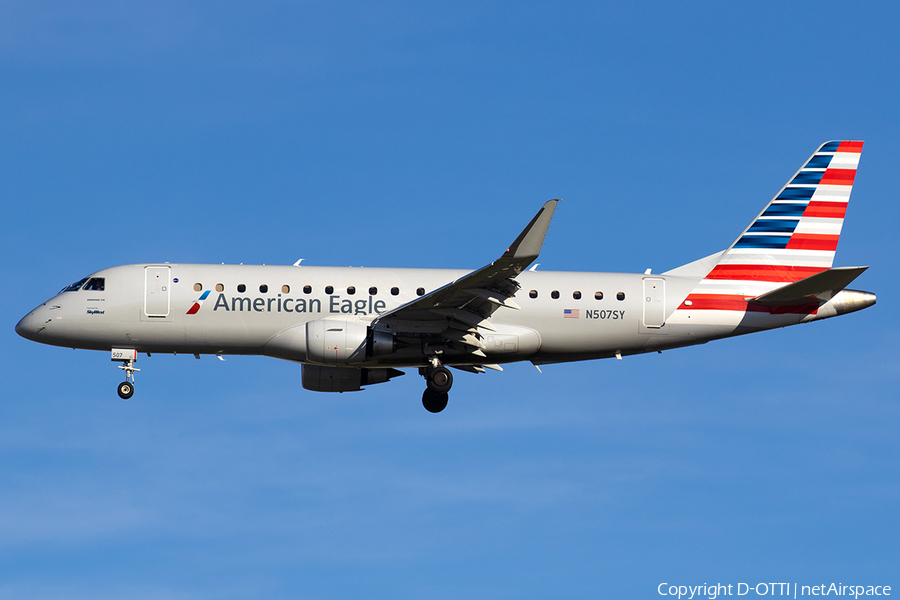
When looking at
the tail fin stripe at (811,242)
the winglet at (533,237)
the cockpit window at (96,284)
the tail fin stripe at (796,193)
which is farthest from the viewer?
the tail fin stripe at (796,193)

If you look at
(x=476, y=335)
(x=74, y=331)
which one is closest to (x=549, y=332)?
(x=476, y=335)

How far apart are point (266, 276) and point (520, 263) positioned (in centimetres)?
903

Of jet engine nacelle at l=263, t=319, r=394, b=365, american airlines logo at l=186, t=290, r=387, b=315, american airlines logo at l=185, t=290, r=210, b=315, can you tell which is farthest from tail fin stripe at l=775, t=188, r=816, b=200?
american airlines logo at l=185, t=290, r=210, b=315

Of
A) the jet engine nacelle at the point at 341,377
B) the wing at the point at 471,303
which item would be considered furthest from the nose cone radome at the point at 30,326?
the wing at the point at 471,303

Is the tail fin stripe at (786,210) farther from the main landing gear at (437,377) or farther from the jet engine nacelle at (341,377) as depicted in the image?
the jet engine nacelle at (341,377)

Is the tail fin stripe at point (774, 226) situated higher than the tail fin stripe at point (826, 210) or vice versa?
the tail fin stripe at point (826, 210)

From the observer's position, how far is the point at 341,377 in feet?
130

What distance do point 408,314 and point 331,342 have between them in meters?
2.56

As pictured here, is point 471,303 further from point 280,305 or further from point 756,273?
point 756,273

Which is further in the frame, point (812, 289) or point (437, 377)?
point (812, 289)

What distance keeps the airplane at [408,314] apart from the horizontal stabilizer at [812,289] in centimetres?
5

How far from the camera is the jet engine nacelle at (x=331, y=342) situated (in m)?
36.2

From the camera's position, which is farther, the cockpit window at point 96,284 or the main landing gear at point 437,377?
the cockpit window at point 96,284

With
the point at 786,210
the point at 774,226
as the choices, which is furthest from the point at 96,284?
the point at 786,210
